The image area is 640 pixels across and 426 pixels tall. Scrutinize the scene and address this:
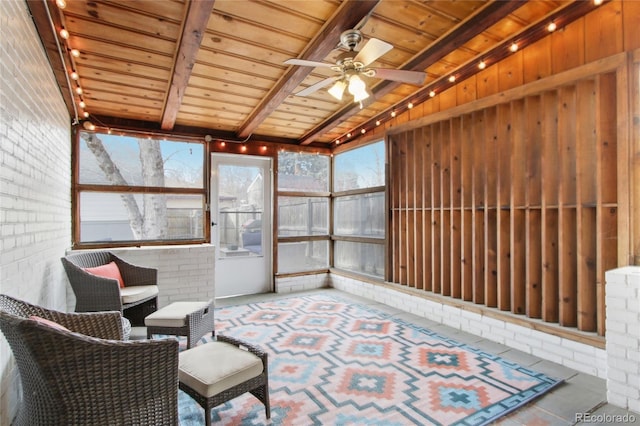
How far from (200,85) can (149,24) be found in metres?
1.14

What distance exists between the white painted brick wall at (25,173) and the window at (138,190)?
3.52 feet

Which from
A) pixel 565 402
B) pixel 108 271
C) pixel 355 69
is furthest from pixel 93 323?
pixel 565 402

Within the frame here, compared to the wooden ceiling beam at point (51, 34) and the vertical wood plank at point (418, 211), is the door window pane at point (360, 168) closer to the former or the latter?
the vertical wood plank at point (418, 211)

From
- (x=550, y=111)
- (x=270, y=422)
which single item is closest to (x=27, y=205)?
(x=270, y=422)

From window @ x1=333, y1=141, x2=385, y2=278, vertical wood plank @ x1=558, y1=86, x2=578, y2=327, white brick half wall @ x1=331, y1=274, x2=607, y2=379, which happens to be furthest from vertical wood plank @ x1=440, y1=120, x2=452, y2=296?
vertical wood plank @ x1=558, y1=86, x2=578, y2=327

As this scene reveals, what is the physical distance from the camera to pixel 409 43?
343 centimetres

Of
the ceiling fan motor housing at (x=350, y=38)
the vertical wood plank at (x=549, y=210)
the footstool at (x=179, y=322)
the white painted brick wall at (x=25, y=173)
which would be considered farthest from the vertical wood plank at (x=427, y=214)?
the white painted brick wall at (x=25, y=173)

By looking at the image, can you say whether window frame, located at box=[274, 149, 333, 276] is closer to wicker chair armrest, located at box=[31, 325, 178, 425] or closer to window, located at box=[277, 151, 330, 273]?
window, located at box=[277, 151, 330, 273]

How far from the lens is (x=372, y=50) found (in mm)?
2596

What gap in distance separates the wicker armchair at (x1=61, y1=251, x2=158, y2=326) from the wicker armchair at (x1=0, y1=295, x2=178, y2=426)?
64.9 inches

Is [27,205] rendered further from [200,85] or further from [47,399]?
[200,85]

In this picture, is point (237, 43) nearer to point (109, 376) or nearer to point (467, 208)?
point (109, 376)

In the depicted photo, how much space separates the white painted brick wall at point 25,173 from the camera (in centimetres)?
196

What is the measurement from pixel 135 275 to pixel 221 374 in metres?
2.54
